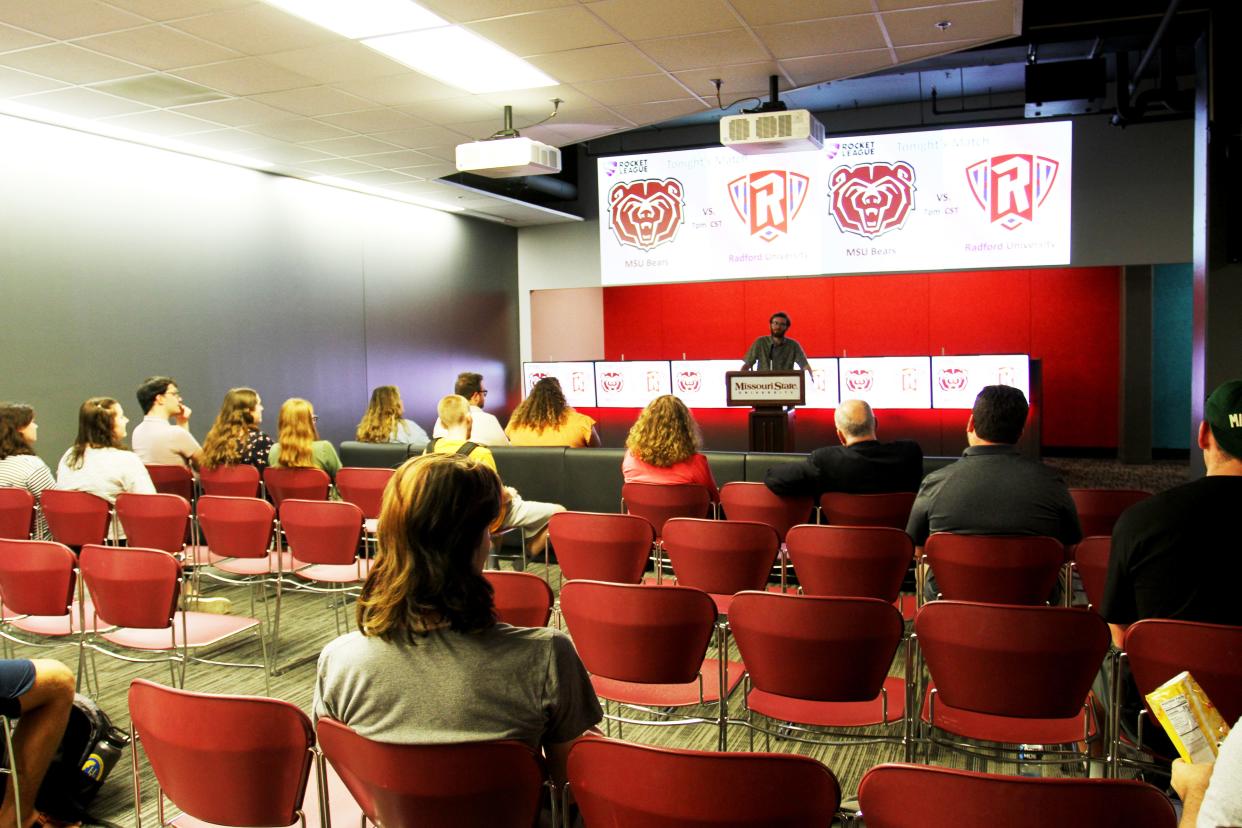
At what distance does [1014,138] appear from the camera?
8.41 meters

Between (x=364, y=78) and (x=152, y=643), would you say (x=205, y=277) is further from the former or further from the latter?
(x=152, y=643)

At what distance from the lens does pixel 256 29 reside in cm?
503

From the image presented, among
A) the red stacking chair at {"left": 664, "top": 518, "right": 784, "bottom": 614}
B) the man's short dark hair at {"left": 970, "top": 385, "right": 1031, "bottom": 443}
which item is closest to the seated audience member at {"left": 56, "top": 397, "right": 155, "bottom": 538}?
the red stacking chair at {"left": 664, "top": 518, "right": 784, "bottom": 614}

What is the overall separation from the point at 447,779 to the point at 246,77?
5.48 m

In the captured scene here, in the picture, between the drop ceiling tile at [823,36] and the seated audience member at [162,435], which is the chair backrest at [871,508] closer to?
the drop ceiling tile at [823,36]

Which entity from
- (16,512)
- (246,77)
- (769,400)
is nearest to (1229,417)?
(16,512)

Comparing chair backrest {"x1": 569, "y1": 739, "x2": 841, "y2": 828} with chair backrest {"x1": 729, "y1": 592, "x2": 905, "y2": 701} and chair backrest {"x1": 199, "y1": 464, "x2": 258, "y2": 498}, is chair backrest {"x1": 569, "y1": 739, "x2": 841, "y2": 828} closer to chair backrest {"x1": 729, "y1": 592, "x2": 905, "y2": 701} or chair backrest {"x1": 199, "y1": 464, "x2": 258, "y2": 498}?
chair backrest {"x1": 729, "y1": 592, "x2": 905, "y2": 701}

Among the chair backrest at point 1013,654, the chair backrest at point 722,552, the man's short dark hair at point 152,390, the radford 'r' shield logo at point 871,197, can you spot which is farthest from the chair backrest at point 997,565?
the radford 'r' shield logo at point 871,197

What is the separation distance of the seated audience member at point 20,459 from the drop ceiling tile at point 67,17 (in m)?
1.98

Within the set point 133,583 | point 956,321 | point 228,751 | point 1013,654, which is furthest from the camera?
point 956,321

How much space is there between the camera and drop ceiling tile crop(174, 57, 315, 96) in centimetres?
566

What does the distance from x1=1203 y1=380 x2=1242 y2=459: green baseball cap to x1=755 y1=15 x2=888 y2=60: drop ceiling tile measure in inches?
140

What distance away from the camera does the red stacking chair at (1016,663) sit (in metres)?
2.38

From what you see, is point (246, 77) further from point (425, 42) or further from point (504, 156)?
point (504, 156)
